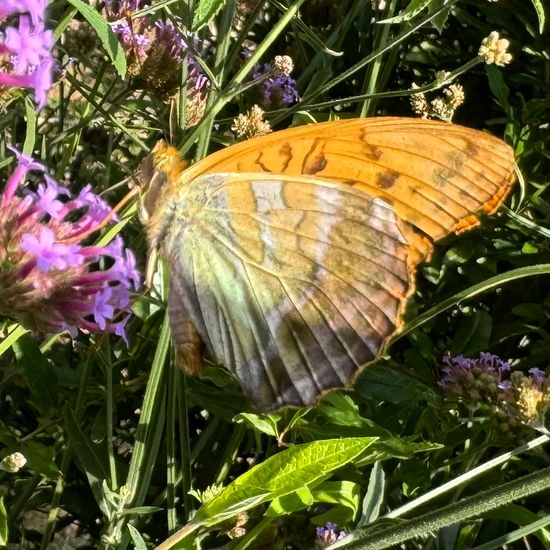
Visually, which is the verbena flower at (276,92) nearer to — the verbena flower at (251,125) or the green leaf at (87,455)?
the verbena flower at (251,125)

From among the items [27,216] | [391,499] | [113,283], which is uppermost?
[27,216]

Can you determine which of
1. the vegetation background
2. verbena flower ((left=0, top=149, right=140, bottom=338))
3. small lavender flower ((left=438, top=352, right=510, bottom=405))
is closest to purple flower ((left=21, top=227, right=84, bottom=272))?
verbena flower ((left=0, top=149, right=140, bottom=338))

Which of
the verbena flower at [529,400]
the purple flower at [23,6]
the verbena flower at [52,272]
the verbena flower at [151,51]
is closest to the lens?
the purple flower at [23,6]

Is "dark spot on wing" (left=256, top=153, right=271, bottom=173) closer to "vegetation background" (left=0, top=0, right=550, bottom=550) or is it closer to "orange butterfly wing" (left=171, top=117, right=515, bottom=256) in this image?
"orange butterfly wing" (left=171, top=117, right=515, bottom=256)

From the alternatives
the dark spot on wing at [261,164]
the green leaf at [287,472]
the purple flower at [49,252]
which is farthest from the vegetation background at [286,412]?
the purple flower at [49,252]

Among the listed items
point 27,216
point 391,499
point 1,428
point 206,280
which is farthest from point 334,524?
point 27,216

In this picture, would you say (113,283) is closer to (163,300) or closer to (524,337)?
(163,300)

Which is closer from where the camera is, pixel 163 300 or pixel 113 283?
pixel 113 283
